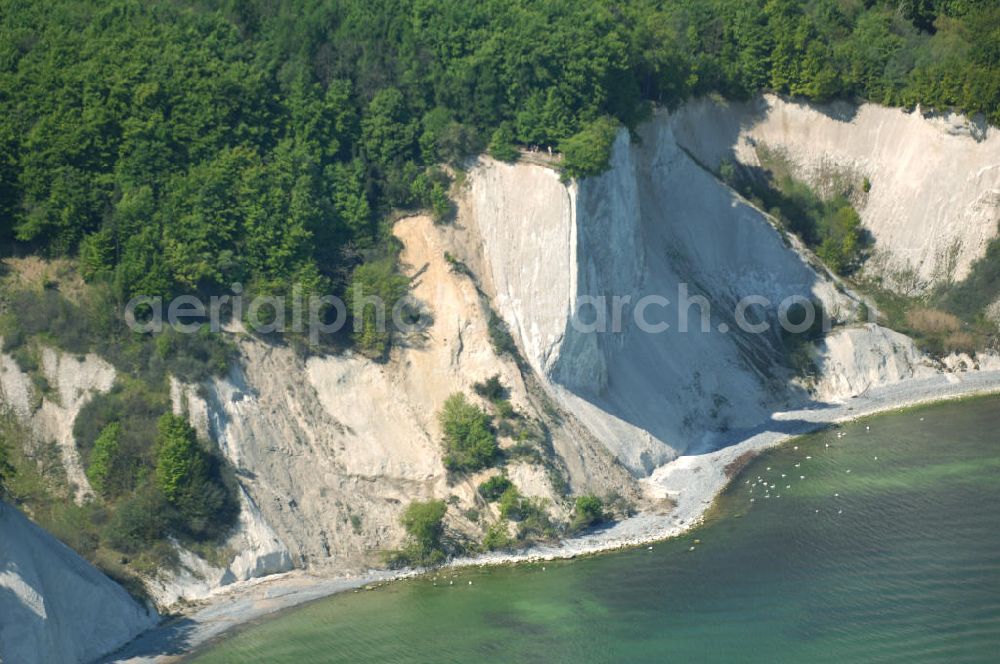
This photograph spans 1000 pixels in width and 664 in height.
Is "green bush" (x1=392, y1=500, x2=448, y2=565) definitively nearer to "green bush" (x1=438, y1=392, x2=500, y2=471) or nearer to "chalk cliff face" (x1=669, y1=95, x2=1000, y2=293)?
"green bush" (x1=438, y1=392, x2=500, y2=471)

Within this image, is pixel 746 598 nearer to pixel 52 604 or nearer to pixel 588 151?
pixel 588 151

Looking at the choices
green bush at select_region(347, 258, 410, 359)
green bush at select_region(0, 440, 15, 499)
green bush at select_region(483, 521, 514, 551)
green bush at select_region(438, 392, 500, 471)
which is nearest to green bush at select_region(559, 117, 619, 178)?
green bush at select_region(347, 258, 410, 359)

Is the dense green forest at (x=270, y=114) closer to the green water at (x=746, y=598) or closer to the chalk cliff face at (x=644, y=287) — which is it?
the chalk cliff face at (x=644, y=287)

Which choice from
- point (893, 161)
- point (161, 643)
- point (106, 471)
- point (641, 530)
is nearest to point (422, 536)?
point (641, 530)

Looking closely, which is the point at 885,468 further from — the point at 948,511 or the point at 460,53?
the point at 460,53

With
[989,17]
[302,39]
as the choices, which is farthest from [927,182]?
[302,39]
